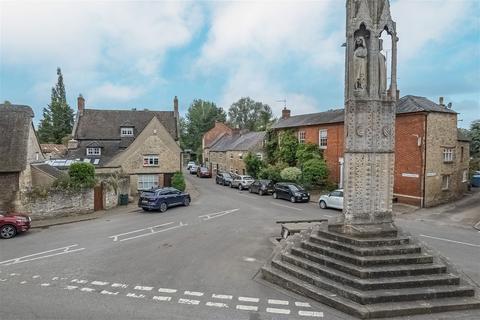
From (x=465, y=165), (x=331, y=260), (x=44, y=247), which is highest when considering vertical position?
(x=465, y=165)

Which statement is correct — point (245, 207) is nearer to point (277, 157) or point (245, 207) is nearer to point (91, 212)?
point (91, 212)

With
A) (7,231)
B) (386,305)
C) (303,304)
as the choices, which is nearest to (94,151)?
(7,231)

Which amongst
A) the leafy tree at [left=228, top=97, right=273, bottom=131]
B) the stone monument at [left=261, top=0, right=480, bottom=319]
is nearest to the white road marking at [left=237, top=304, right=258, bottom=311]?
the stone monument at [left=261, top=0, right=480, bottom=319]

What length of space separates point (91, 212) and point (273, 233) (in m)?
13.2

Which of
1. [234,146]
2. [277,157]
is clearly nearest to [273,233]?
[277,157]

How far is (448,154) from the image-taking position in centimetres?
2534

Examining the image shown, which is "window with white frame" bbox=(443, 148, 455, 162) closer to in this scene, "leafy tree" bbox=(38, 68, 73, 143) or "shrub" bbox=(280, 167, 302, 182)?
"shrub" bbox=(280, 167, 302, 182)

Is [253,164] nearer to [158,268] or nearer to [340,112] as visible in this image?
[340,112]

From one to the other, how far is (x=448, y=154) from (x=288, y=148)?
14544 millimetres

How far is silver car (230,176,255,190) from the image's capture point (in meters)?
35.8

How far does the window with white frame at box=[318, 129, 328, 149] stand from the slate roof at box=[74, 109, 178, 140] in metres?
17.1

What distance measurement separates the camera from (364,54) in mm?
10406

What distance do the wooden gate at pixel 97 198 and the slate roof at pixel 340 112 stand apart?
20304 mm

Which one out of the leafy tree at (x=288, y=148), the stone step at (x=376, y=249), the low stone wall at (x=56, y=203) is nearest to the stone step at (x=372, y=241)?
the stone step at (x=376, y=249)
